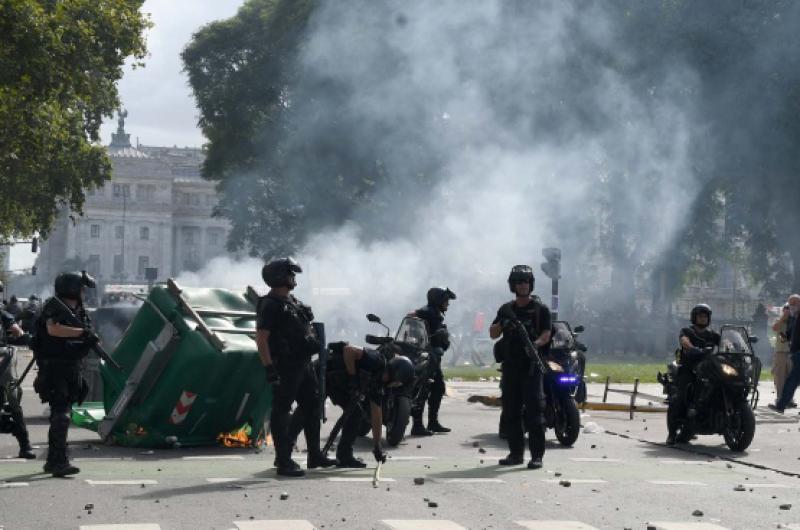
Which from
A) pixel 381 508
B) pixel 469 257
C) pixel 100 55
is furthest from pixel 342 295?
pixel 381 508

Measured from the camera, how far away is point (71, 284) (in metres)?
11.7

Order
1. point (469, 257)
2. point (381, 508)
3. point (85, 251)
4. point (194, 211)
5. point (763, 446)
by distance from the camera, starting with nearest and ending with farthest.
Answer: point (381, 508), point (763, 446), point (469, 257), point (85, 251), point (194, 211)

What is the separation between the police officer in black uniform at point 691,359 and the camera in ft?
48.9

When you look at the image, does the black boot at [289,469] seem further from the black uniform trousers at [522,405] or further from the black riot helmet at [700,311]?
the black riot helmet at [700,311]

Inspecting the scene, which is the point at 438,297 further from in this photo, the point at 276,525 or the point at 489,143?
the point at 489,143

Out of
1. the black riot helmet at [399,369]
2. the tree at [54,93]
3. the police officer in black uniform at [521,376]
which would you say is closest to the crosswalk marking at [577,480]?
the police officer in black uniform at [521,376]

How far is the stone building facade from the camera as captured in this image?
147 meters

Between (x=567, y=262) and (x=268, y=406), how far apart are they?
1539 inches

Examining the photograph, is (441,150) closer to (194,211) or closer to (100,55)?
(100,55)

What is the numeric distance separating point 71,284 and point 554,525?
4408 mm

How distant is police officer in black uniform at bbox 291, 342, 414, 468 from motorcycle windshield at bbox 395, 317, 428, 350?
304cm

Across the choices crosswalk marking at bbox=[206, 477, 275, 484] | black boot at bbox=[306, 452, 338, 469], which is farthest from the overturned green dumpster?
crosswalk marking at bbox=[206, 477, 275, 484]

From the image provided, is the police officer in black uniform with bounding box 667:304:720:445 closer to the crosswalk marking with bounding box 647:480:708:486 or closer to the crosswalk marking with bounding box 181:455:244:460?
the crosswalk marking with bounding box 647:480:708:486

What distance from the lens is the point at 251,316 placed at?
46.9 feet
